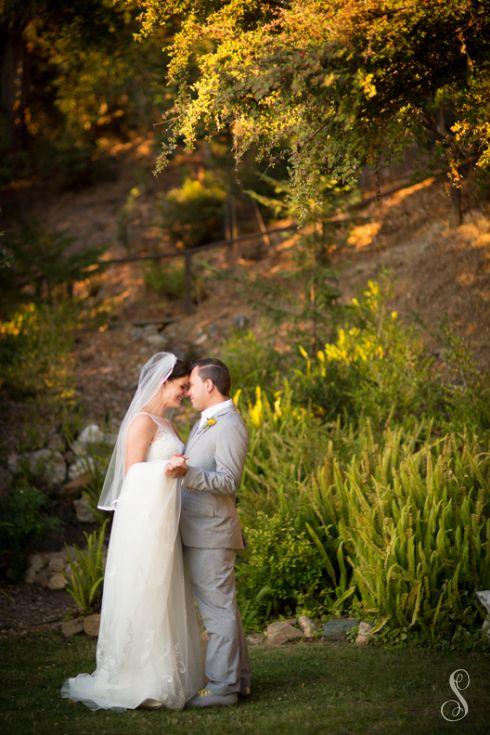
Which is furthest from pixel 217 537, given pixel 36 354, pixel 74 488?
pixel 36 354

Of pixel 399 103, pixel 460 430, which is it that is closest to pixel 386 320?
pixel 460 430

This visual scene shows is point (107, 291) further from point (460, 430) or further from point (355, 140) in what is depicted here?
point (355, 140)

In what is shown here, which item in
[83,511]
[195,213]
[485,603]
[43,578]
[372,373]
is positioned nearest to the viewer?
[485,603]

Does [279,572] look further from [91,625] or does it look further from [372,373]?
[372,373]

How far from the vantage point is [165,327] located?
48.1ft

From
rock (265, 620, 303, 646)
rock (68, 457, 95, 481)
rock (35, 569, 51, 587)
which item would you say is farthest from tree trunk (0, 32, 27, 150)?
rock (265, 620, 303, 646)

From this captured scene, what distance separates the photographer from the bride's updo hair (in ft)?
17.4

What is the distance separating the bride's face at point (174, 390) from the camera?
5.30 m

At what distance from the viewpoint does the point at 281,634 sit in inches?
255

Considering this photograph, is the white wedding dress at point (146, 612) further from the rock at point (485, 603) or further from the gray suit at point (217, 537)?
the rock at point (485, 603)

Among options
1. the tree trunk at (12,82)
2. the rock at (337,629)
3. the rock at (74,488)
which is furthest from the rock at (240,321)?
the rock at (337,629)

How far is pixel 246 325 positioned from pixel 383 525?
7882 millimetres

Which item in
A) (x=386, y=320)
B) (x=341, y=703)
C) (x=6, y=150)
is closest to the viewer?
(x=341, y=703)

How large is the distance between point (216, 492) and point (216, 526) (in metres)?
0.27
